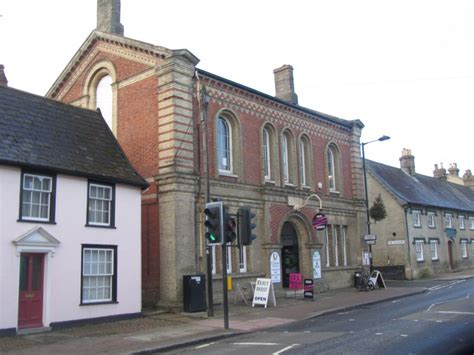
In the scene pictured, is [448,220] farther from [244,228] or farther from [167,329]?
[167,329]

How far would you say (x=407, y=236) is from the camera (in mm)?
36656

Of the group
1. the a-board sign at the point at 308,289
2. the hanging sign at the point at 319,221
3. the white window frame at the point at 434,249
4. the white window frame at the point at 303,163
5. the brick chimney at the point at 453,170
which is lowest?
the a-board sign at the point at 308,289

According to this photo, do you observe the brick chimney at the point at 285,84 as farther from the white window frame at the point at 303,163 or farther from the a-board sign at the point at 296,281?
the a-board sign at the point at 296,281

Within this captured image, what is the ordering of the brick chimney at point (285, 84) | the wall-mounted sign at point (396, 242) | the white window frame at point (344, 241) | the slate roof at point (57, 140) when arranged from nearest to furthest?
the slate roof at point (57, 140) → the white window frame at point (344, 241) → the brick chimney at point (285, 84) → the wall-mounted sign at point (396, 242)

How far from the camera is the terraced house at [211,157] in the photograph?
19453 millimetres

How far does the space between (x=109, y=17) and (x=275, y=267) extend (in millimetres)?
13876

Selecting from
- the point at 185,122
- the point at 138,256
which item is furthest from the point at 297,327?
the point at 185,122

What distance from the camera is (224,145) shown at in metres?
22.5

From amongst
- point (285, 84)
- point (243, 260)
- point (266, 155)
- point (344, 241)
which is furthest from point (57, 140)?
point (344, 241)

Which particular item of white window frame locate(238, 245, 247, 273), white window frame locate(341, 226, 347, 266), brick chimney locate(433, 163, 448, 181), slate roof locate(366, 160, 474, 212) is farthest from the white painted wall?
brick chimney locate(433, 163, 448, 181)

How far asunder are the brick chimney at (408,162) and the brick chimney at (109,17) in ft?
105

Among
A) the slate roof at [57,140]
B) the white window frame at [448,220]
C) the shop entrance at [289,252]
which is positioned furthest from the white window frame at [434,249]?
the slate roof at [57,140]

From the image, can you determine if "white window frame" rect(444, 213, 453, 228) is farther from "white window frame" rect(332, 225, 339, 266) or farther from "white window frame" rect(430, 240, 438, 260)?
"white window frame" rect(332, 225, 339, 266)

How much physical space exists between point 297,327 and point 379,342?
4.05m
